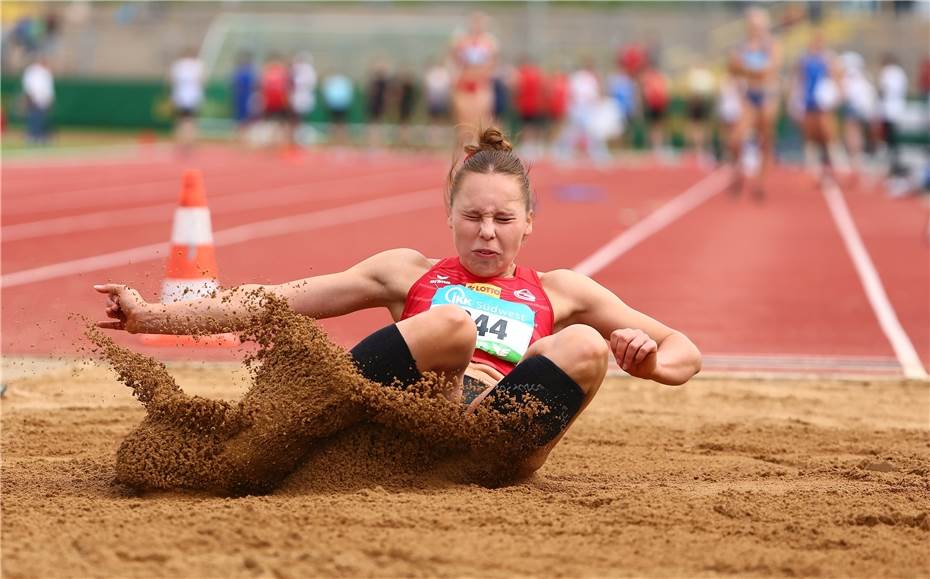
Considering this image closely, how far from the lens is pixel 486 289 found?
4328mm

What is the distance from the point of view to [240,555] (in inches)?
126

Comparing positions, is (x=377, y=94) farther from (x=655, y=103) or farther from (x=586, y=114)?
(x=655, y=103)

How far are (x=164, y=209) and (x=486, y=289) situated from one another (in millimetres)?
12369

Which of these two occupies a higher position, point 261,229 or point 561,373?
point 561,373

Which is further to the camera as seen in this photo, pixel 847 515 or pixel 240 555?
pixel 847 515

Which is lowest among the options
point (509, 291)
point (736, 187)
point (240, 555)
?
point (736, 187)

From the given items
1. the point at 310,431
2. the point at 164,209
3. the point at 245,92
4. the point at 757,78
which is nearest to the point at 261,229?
the point at 164,209

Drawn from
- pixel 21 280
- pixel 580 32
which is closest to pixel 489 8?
pixel 580 32

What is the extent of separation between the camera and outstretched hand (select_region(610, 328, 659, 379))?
12.7 ft

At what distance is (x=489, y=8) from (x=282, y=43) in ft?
25.0

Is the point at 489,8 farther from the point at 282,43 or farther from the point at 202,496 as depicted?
the point at 202,496

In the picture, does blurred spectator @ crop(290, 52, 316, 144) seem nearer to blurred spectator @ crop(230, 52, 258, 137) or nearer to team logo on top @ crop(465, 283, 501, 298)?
blurred spectator @ crop(230, 52, 258, 137)

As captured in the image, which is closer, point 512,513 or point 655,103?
point 512,513

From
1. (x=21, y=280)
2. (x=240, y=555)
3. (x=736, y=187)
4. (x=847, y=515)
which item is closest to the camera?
(x=240, y=555)
